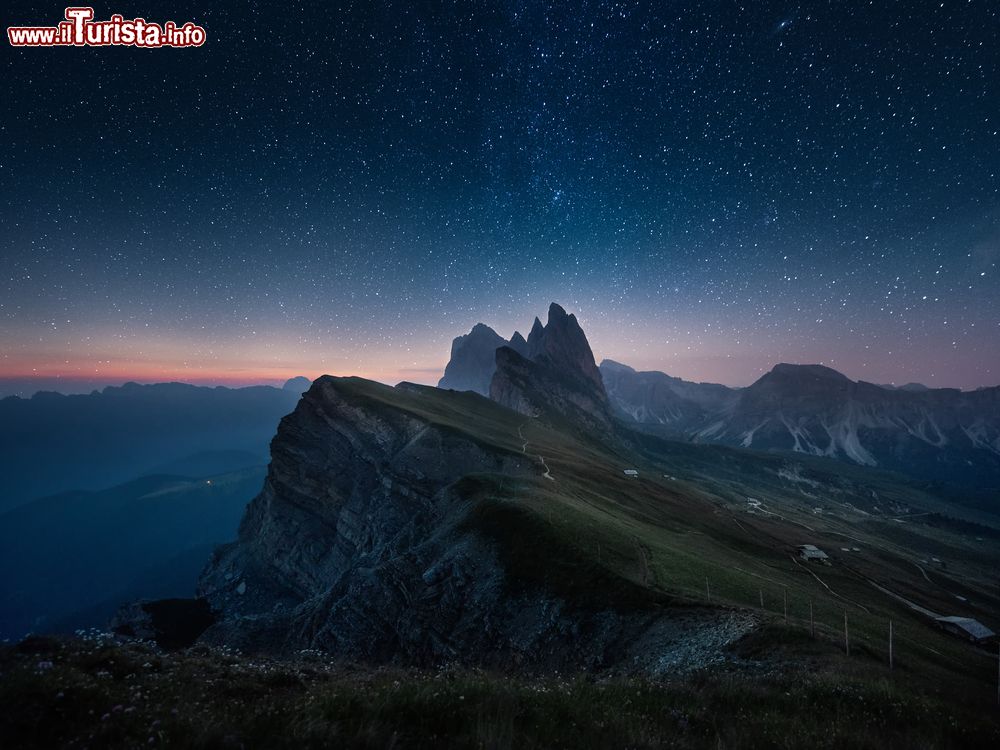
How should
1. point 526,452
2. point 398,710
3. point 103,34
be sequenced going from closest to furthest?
1. point 398,710
2. point 103,34
3. point 526,452

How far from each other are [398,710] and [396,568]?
33.0 meters

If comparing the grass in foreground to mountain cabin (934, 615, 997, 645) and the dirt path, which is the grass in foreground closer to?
mountain cabin (934, 615, 997, 645)

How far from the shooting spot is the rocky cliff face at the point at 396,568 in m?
24.1

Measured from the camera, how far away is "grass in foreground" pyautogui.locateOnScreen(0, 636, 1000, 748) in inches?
225

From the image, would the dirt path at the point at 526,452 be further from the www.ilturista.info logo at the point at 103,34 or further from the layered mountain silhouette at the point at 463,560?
the www.ilturista.info logo at the point at 103,34

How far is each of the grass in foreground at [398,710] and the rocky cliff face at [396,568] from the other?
1104cm

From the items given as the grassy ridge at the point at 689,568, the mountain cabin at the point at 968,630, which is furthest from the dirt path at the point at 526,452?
the mountain cabin at the point at 968,630

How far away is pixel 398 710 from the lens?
23.7 feet

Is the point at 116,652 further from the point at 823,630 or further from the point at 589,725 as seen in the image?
the point at 823,630

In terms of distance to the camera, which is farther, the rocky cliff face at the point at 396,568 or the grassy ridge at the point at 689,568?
the grassy ridge at the point at 689,568

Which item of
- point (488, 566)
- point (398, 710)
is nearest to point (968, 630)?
point (488, 566)

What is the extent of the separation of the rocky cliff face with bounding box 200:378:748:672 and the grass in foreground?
11.0 m

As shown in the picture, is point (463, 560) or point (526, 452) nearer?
point (463, 560)

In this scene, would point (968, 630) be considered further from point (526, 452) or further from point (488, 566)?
point (526, 452)
